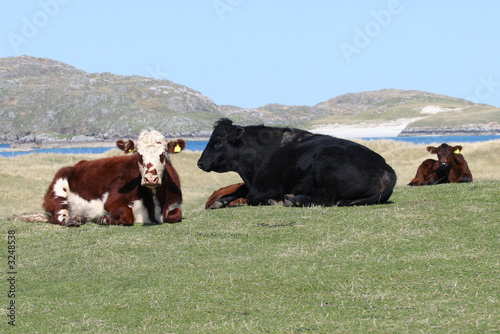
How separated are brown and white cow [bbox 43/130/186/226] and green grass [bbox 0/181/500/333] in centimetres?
43

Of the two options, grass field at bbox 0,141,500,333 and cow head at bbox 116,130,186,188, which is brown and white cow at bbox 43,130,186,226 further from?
grass field at bbox 0,141,500,333

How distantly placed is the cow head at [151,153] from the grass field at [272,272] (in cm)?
104

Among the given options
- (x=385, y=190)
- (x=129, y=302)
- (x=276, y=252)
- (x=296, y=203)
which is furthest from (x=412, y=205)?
(x=129, y=302)

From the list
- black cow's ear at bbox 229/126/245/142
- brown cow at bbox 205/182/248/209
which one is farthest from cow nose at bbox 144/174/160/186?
black cow's ear at bbox 229/126/245/142

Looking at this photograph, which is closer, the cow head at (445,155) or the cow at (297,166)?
the cow at (297,166)

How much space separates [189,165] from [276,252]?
4500cm

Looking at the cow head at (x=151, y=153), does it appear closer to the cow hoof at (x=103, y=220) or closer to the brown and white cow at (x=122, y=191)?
the brown and white cow at (x=122, y=191)

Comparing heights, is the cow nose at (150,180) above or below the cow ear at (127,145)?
below

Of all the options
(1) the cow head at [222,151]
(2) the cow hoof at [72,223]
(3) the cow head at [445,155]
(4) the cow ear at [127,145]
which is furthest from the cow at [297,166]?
(3) the cow head at [445,155]

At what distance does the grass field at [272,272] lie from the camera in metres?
6.39

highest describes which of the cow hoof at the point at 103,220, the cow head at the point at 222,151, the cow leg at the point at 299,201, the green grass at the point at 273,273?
the cow head at the point at 222,151

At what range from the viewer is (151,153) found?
11609 millimetres

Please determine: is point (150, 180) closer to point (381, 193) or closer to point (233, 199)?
point (233, 199)

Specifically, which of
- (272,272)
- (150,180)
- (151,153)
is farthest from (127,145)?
(272,272)
